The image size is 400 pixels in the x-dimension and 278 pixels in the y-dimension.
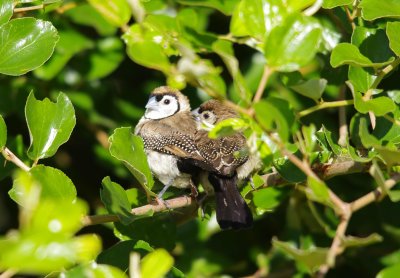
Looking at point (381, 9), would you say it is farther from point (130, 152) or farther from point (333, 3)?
point (130, 152)

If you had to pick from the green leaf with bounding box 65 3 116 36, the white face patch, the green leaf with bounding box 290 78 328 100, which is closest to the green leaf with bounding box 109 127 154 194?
the green leaf with bounding box 290 78 328 100

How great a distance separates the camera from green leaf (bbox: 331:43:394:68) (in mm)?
2635

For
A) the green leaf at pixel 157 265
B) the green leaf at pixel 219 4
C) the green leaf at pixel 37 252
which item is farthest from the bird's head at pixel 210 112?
the green leaf at pixel 37 252

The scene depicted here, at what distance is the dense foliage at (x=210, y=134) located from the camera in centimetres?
184

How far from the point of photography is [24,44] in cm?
272

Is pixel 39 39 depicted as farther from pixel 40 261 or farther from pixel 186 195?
pixel 40 261

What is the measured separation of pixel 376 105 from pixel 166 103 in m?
1.88

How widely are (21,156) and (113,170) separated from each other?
3.17 feet

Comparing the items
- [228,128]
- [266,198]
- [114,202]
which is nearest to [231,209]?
[266,198]

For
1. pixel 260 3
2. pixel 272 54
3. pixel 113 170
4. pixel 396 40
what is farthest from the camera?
pixel 113 170

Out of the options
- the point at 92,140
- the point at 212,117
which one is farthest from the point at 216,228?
the point at 92,140

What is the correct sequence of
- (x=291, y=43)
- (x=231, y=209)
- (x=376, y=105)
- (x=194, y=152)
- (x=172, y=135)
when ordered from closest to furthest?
1. (x=291, y=43)
2. (x=376, y=105)
3. (x=231, y=209)
4. (x=194, y=152)
5. (x=172, y=135)

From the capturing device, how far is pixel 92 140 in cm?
429

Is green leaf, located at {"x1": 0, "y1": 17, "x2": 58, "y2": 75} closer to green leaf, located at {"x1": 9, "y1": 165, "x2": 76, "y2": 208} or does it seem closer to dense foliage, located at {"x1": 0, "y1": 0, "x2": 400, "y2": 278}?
dense foliage, located at {"x1": 0, "y1": 0, "x2": 400, "y2": 278}
